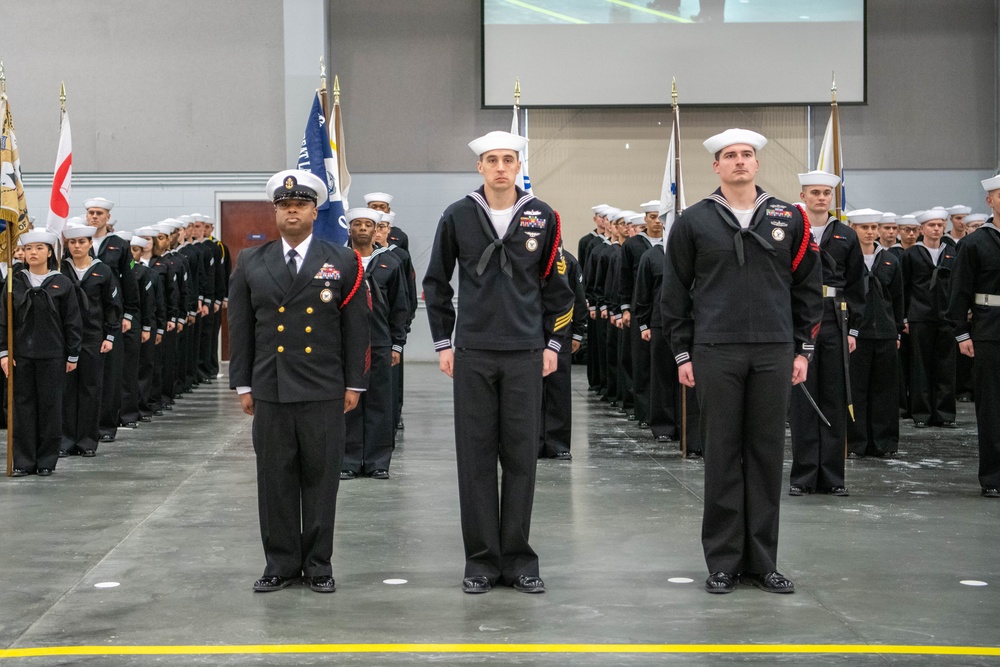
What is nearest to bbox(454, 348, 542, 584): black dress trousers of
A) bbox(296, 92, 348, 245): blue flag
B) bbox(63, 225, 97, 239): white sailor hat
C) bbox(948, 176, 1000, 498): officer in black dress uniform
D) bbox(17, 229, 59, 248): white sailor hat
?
bbox(296, 92, 348, 245): blue flag

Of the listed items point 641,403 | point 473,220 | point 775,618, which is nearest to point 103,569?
point 473,220

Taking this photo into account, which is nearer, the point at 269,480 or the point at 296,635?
the point at 296,635

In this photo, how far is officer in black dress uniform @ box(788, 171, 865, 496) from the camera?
8.21 metres

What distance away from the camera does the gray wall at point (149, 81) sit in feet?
65.0

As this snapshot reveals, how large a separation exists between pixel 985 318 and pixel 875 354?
2.40 meters

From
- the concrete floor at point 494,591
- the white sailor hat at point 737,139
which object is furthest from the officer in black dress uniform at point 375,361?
the white sailor hat at point 737,139

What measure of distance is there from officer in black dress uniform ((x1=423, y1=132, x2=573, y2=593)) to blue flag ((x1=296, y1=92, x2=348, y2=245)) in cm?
241

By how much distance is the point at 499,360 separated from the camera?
5.67 meters

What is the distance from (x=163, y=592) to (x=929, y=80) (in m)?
17.1

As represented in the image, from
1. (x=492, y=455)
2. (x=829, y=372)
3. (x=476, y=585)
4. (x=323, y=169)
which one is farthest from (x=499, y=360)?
(x=829, y=372)

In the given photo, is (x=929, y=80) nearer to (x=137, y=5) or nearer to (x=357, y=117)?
(x=357, y=117)

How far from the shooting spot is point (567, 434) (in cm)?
1025

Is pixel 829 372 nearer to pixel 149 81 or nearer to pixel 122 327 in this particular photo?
pixel 122 327

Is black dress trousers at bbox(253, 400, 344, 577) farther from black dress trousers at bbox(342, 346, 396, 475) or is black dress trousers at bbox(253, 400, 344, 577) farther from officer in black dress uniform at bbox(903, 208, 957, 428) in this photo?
officer in black dress uniform at bbox(903, 208, 957, 428)
